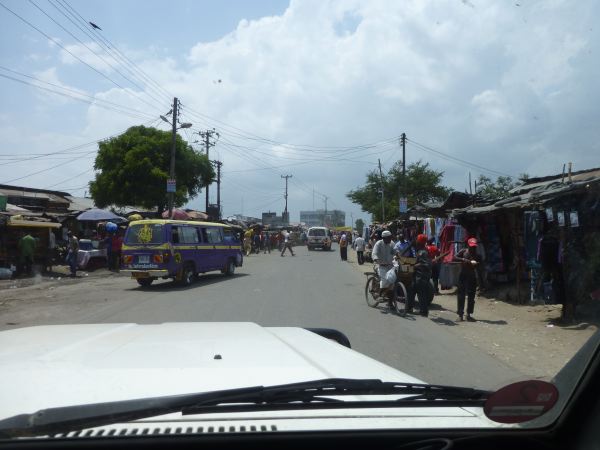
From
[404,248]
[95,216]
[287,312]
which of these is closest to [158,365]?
[287,312]

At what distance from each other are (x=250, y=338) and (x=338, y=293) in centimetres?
1262

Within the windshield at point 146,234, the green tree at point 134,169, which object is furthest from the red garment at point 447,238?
the green tree at point 134,169

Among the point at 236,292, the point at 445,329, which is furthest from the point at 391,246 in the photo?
the point at 236,292

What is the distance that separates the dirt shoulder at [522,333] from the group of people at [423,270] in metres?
0.39

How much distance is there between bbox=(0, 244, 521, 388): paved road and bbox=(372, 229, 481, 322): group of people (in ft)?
2.25

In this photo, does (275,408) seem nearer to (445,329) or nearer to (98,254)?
(445,329)

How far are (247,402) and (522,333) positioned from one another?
349 inches

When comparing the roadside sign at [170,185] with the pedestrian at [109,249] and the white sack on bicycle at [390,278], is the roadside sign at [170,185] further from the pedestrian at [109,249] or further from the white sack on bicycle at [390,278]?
the white sack on bicycle at [390,278]

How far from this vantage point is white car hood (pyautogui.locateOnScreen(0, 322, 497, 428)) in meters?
2.15

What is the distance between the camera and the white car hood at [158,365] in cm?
215

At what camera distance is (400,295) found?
40.4 feet

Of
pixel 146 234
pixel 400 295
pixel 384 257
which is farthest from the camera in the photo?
pixel 146 234

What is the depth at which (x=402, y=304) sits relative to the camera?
12.9m

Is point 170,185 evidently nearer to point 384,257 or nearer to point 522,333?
point 384,257
